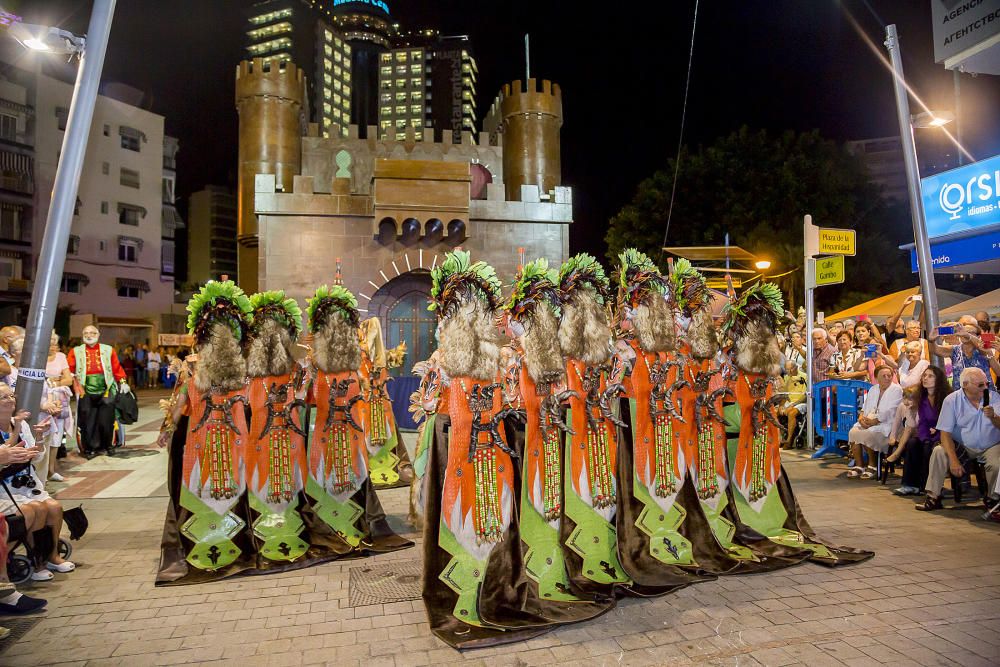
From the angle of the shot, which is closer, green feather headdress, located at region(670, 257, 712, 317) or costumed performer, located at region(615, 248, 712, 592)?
costumed performer, located at region(615, 248, 712, 592)

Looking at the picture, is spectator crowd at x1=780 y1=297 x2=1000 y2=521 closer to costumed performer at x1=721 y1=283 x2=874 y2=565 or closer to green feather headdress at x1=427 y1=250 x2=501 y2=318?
costumed performer at x1=721 y1=283 x2=874 y2=565

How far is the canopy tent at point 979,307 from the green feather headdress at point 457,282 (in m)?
11.6

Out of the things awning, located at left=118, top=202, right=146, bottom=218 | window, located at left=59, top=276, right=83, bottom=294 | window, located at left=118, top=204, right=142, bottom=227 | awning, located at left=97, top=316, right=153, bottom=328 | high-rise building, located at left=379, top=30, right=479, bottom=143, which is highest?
high-rise building, located at left=379, top=30, right=479, bottom=143

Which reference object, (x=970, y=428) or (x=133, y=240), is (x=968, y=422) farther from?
(x=133, y=240)

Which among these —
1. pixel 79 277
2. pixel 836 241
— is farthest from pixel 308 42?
pixel 836 241

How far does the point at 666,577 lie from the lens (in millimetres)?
4516

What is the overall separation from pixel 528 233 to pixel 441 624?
15378 mm

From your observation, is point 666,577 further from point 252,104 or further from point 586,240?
point 586,240

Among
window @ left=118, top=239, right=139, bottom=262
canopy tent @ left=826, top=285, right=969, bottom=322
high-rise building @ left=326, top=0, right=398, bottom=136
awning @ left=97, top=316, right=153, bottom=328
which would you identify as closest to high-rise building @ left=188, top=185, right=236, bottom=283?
high-rise building @ left=326, top=0, right=398, bottom=136

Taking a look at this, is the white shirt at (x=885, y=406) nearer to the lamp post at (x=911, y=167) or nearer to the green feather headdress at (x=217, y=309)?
the lamp post at (x=911, y=167)

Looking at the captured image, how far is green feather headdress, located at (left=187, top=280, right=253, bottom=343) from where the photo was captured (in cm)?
519

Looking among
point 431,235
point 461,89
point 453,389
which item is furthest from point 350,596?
point 461,89

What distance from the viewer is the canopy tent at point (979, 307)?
38.1ft

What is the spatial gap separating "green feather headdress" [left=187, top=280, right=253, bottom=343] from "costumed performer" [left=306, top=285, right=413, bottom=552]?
0.87 meters
